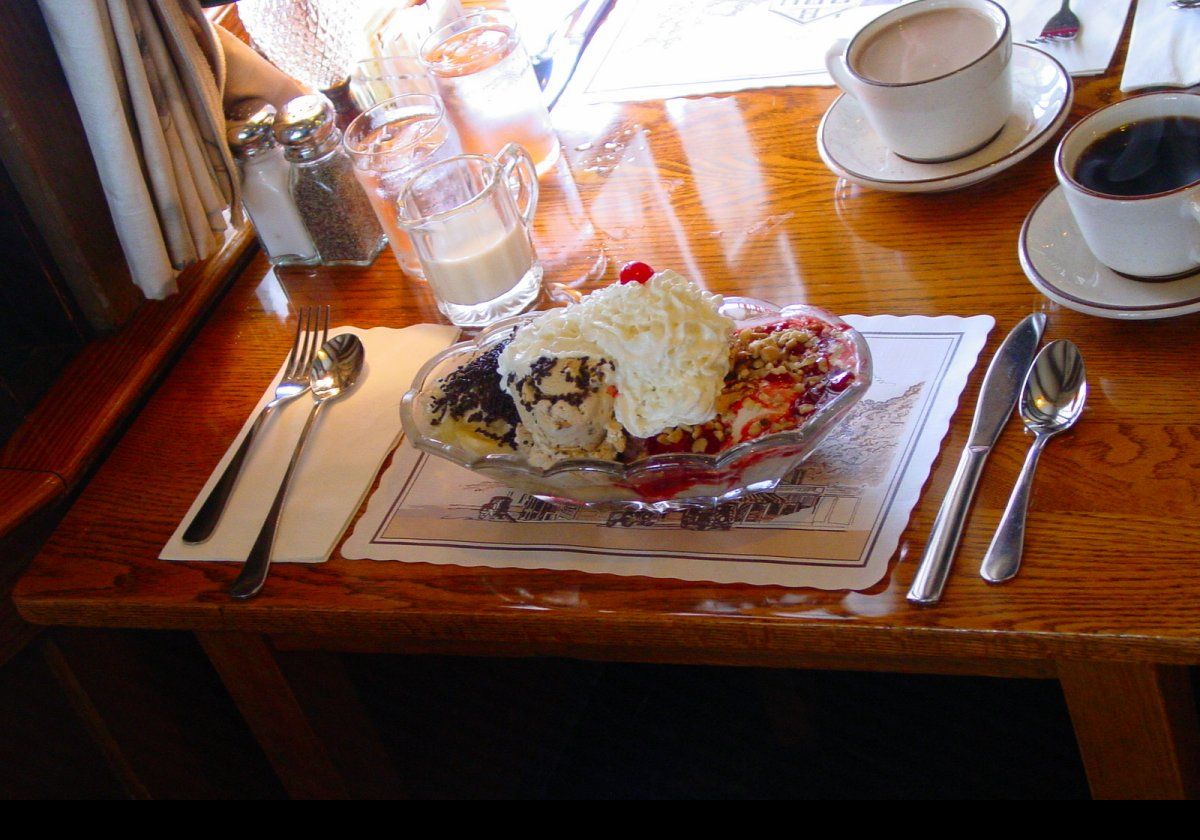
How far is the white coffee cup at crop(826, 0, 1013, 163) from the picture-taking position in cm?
91

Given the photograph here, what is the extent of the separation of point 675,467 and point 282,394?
1.48ft

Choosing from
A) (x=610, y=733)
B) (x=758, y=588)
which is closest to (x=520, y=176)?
(x=758, y=588)

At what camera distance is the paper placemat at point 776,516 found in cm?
71

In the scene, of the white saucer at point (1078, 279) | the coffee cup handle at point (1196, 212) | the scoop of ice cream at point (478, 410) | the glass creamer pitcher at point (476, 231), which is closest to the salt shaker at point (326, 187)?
the glass creamer pitcher at point (476, 231)

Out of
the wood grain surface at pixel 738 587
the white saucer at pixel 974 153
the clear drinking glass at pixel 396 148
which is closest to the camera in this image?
the wood grain surface at pixel 738 587

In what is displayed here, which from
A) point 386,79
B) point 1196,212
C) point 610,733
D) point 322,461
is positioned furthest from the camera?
point 610,733

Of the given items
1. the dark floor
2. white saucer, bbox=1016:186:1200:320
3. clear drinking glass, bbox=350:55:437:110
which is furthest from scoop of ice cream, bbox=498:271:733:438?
the dark floor

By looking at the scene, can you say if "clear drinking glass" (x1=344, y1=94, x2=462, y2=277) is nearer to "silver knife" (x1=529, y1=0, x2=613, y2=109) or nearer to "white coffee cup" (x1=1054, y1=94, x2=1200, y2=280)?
"silver knife" (x1=529, y1=0, x2=613, y2=109)

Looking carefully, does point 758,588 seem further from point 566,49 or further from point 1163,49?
point 566,49

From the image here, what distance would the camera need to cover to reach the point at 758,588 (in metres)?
0.70

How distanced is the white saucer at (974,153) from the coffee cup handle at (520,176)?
274mm

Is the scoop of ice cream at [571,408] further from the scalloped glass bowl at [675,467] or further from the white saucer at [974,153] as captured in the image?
the white saucer at [974,153]

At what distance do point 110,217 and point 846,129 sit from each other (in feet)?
2.44

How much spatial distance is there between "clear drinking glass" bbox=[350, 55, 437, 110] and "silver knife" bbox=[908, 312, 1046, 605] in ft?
2.42
